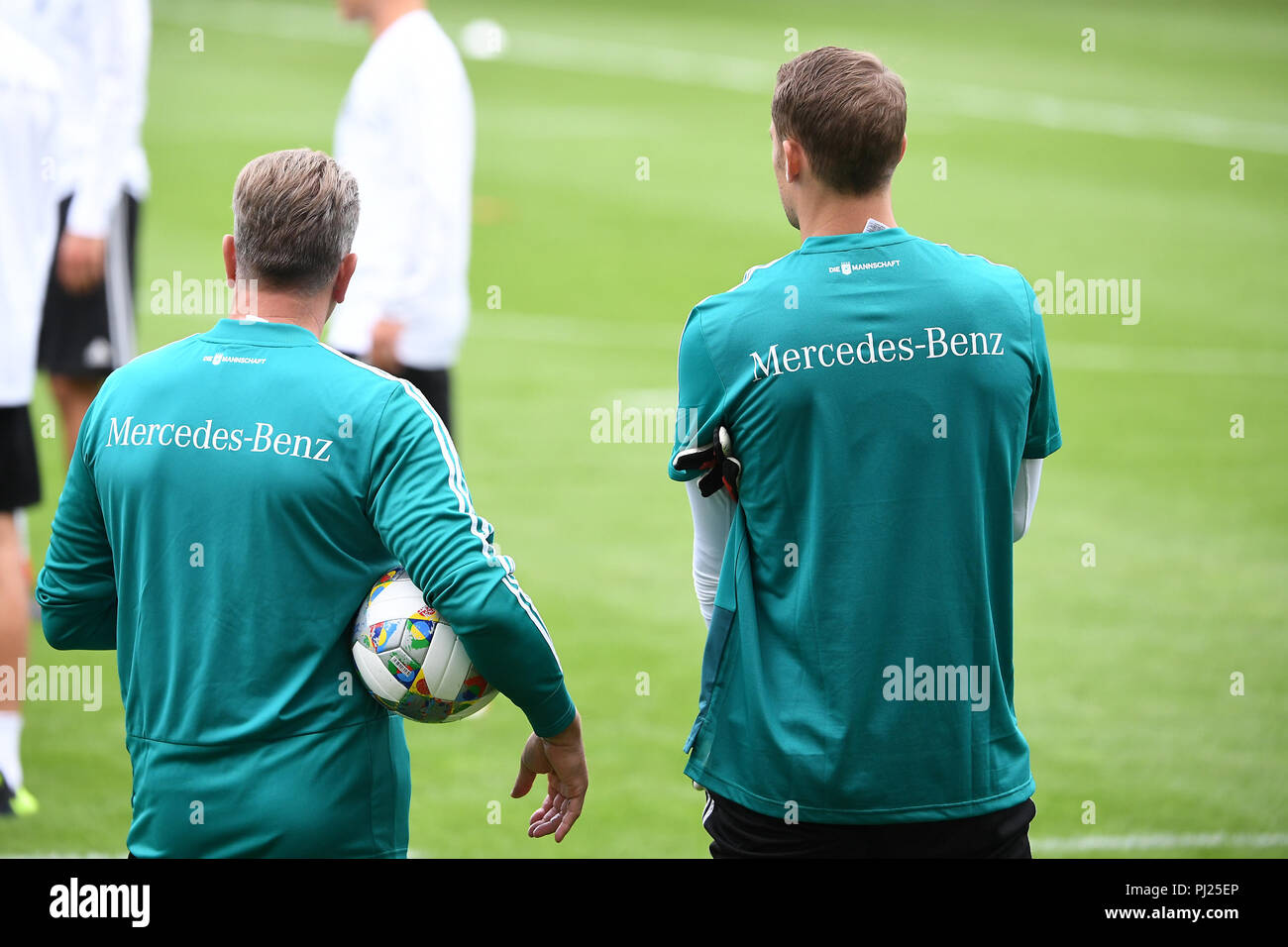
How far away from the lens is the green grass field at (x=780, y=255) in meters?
5.90

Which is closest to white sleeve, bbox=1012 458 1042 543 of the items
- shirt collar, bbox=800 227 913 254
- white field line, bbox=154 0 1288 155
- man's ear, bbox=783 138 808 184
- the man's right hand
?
shirt collar, bbox=800 227 913 254

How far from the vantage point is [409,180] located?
601cm

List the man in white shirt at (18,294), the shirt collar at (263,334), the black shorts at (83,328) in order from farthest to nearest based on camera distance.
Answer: the black shorts at (83,328) → the man in white shirt at (18,294) → the shirt collar at (263,334)

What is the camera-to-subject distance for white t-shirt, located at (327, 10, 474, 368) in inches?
235

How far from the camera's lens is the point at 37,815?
17.3 ft

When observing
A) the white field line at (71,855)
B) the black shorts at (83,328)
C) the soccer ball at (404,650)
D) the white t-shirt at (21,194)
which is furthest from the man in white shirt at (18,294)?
the soccer ball at (404,650)

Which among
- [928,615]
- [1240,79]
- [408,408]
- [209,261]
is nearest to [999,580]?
[928,615]

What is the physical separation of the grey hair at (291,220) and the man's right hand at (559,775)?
1.04 m

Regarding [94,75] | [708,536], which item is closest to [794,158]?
[708,536]

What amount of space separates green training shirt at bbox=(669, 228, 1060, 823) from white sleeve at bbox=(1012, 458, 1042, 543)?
0.62 feet

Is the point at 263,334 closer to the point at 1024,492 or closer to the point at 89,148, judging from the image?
the point at 1024,492

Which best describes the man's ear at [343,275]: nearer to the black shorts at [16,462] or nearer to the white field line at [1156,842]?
the black shorts at [16,462]
